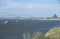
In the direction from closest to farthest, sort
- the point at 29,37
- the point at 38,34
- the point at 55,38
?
the point at 55,38, the point at 38,34, the point at 29,37

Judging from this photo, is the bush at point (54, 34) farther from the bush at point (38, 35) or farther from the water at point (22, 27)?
the water at point (22, 27)

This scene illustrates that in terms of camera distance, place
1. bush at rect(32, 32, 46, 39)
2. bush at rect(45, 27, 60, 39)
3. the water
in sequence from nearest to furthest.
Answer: bush at rect(45, 27, 60, 39) < bush at rect(32, 32, 46, 39) < the water

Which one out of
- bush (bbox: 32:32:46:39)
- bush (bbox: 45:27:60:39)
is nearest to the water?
bush (bbox: 32:32:46:39)

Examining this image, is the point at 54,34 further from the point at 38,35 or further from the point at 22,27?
the point at 22,27

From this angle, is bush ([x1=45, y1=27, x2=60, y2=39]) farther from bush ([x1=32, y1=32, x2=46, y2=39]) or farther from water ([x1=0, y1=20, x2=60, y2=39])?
water ([x1=0, y1=20, x2=60, y2=39])

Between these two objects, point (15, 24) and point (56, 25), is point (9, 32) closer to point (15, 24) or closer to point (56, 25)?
point (15, 24)

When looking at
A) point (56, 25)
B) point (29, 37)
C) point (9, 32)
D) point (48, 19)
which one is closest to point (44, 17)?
point (48, 19)

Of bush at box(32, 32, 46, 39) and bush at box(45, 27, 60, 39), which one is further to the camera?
bush at box(32, 32, 46, 39)

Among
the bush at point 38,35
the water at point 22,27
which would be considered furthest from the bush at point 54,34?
the water at point 22,27
